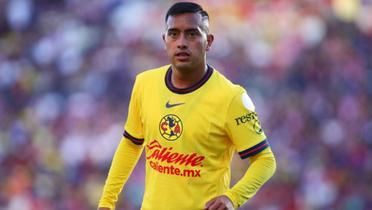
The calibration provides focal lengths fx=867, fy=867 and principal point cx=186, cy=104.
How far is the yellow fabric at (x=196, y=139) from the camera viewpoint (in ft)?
13.7

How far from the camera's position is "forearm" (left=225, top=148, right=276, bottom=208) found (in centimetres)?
412

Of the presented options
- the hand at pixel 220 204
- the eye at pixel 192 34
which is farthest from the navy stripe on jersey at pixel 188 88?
the hand at pixel 220 204

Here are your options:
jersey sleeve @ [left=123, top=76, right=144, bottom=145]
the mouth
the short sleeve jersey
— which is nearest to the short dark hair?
the mouth

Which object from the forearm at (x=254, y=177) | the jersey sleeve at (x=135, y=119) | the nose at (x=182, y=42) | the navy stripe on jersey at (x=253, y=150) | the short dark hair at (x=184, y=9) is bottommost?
the forearm at (x=254, y=177)

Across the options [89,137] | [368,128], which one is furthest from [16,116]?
[368,128]

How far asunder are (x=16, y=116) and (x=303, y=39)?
11.5 ft

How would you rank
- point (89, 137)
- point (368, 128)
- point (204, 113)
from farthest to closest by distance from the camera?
point (368, 128)
point (89, 137)
point (204, 113)

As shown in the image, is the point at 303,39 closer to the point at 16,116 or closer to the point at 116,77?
the point at 116,77

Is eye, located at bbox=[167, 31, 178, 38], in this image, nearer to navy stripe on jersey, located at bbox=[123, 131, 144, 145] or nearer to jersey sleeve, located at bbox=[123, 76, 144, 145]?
jersey sleeve, located at bbox=[123, 76, 144, 145]

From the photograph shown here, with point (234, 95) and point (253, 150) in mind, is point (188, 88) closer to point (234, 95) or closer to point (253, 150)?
point (234, 95)

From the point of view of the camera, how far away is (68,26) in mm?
10438

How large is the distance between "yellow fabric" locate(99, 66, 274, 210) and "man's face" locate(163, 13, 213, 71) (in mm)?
146

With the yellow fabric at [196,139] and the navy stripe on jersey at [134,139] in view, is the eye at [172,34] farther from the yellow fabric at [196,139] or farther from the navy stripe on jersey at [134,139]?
the navy stripe on jersey at [134,139]

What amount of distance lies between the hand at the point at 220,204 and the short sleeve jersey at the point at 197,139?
0.55 feet
